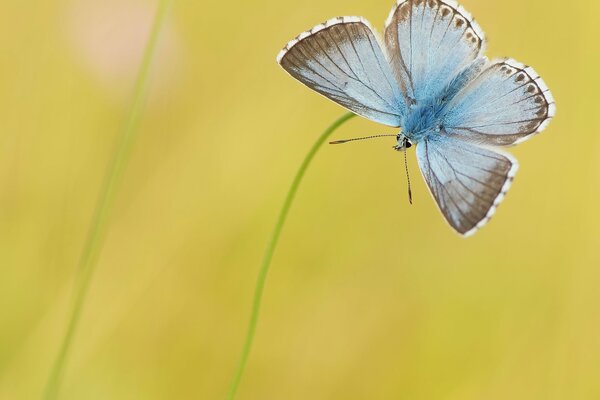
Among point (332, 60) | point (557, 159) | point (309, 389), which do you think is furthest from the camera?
point (557, 159)

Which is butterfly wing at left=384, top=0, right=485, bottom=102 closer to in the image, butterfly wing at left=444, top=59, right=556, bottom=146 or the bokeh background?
butterfly wing at left=444, top=59, right=556, bottom=146

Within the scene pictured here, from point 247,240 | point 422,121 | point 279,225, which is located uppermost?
point 422,121

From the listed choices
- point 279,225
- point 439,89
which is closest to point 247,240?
point 439,89

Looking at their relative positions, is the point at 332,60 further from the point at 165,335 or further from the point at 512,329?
the point at 512,329

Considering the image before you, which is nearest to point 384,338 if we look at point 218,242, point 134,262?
point 218,242

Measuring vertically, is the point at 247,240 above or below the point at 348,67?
below

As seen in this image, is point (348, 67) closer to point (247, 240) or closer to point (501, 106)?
point (501, 106)
